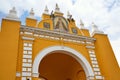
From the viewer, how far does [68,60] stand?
35.9 feet

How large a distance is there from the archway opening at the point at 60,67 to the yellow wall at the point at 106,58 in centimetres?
186

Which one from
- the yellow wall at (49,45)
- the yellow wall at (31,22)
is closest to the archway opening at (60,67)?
the yellow wall at (49,45)

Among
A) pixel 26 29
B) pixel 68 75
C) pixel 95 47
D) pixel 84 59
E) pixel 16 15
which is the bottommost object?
pixel 68 75

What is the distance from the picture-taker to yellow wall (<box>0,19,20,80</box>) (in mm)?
6441

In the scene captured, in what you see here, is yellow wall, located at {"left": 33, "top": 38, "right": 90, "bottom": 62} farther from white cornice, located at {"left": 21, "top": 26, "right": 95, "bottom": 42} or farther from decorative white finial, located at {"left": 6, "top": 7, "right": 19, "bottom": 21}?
decorative white finial, located at {"left": 6, "top": 7, "right": 19, "bottom": 21}

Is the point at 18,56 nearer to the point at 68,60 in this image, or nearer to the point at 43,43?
the point at 43,43

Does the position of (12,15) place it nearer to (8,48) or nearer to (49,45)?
(8,48)

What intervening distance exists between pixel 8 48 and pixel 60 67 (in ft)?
18.3

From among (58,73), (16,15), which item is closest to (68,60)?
(58,73)

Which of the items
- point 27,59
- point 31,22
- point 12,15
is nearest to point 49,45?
point 27,59

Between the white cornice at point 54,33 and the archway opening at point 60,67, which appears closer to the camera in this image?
the white cornice at point 54,33

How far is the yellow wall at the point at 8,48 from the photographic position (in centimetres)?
644

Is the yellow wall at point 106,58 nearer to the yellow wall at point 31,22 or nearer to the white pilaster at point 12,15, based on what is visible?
the yellow wall at point 31,22

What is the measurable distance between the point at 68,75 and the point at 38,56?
470 cm
